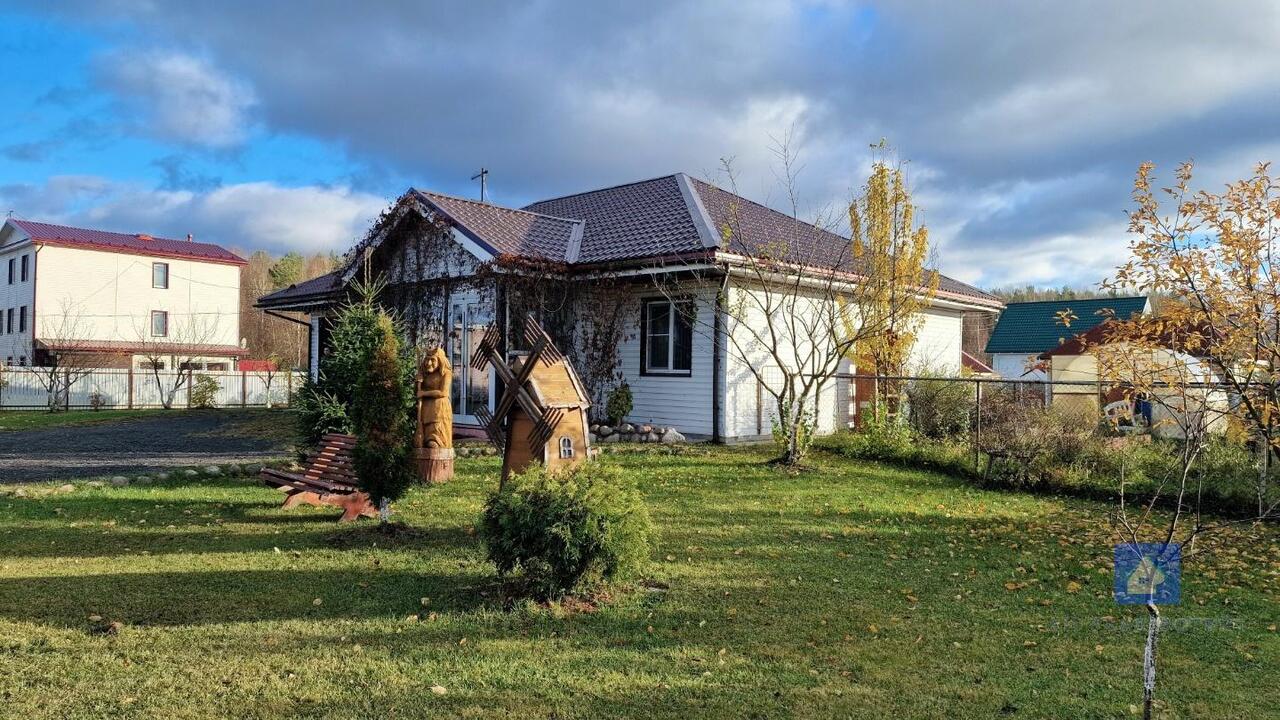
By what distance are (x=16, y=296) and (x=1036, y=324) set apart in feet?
171

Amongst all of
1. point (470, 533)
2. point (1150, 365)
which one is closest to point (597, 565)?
point (470, 533)

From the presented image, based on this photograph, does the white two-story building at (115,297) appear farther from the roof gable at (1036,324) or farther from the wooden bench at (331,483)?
the roof gable at (1036,324)

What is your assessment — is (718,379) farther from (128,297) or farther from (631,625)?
(128,297)

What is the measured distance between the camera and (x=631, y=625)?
5070 mm

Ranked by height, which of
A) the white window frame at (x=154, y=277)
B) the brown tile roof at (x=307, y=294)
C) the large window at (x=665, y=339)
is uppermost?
the white window frame at (x=154, y=277)

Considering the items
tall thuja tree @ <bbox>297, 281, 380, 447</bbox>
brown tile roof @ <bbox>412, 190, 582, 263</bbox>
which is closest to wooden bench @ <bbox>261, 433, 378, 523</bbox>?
tall thuja tree @ <bbox>297, 281, 380, 447</bbox>

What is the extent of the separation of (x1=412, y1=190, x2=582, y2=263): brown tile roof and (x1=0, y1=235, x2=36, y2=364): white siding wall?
33925 mm

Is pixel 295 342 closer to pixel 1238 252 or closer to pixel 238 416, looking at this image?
pixel 238 416

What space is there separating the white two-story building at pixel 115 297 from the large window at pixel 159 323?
0.15 feet

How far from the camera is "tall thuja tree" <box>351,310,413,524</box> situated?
24.2 feet

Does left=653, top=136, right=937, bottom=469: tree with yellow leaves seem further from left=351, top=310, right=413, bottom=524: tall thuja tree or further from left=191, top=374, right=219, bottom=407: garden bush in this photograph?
left=191, top=374, right=219, bottom=407: garden bush

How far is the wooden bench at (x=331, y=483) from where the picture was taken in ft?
26.9

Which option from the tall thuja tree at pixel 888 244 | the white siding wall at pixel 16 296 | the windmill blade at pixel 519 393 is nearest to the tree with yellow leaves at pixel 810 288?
the tall thuja tree at pixel 888 244

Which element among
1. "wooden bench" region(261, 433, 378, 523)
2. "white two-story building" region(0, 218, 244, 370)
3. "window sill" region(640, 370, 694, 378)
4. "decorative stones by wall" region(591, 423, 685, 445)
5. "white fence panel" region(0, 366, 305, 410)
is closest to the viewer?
"wooden bench" region(261, 433, 378, 523)
